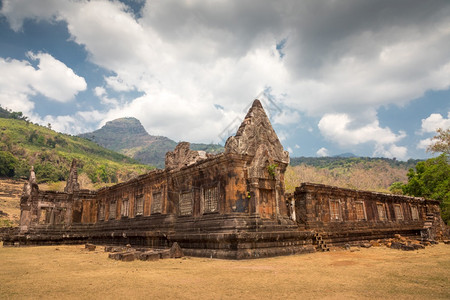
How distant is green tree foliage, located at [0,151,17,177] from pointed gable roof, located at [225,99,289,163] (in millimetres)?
78462

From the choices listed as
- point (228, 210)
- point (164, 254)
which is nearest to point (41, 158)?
point (164, 254)

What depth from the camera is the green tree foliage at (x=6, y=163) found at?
70375mm

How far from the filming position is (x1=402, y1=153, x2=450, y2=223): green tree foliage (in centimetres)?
2927

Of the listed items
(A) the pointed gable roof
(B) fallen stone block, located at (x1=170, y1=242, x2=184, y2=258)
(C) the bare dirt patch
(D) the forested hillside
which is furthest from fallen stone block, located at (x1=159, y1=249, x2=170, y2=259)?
(C) the bare dirt patch

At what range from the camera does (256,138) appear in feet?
44.0

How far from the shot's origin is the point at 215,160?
1295 cm

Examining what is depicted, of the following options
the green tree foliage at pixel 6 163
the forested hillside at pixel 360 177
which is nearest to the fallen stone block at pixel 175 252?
the forested hillside at pixel 360 177

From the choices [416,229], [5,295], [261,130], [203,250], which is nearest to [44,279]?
[5,295]

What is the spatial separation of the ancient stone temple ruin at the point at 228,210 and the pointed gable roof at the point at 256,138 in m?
0.05

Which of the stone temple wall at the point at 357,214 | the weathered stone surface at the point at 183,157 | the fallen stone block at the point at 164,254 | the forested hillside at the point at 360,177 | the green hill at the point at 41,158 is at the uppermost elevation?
the green hill at the point at 41,158

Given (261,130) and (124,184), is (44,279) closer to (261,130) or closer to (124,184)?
(261,130)

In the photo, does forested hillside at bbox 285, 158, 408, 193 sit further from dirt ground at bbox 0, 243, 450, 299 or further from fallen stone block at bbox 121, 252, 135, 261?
dirt ground at bbox 0, 243, 450, 299

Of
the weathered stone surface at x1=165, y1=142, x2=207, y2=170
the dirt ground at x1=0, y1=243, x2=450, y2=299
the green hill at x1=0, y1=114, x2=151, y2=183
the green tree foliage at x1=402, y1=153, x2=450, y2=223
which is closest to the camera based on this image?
the dirt ground at x1=0, y1=243, x2=450, y2=299

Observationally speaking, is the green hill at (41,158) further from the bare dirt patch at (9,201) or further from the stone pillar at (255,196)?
the stone pillar at (255,196)
